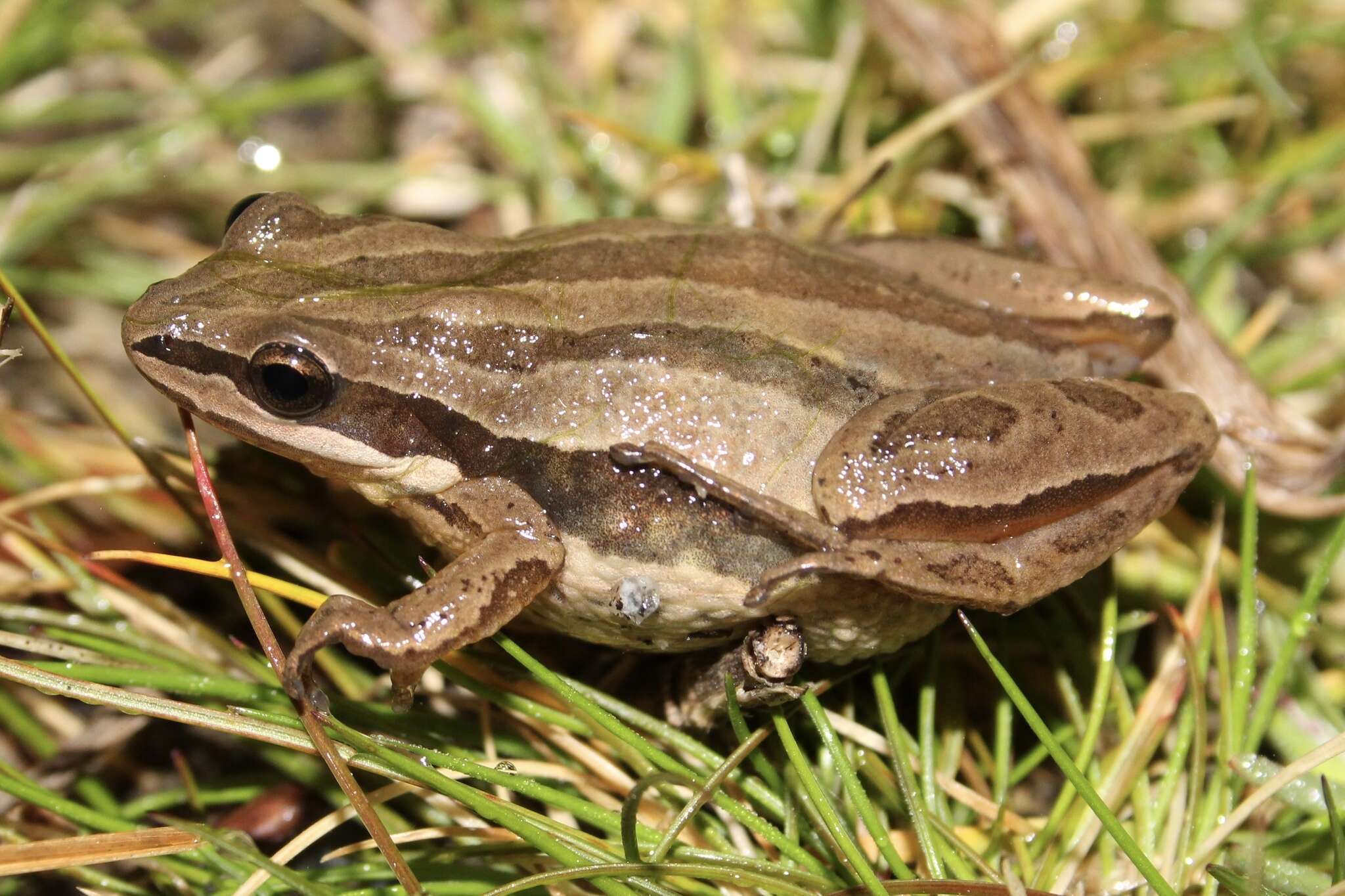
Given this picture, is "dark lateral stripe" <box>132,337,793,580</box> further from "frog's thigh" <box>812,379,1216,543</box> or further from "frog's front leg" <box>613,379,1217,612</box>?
"frog's thigh" <box>812,379,1216,543</box>

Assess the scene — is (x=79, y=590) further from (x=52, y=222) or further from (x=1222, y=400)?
(x=1222, y=400)

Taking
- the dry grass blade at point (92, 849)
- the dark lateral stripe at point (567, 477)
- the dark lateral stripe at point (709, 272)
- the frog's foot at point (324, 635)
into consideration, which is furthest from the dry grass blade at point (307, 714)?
the dark lateral stripe at point (709, 272)

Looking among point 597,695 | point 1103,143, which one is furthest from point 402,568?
point 1103,143

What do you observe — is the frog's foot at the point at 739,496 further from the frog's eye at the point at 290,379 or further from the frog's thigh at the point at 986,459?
the frog's eye at the point at 290,379

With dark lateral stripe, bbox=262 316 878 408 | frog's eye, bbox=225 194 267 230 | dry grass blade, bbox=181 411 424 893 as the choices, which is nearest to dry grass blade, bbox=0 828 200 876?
dry grass blade, bbox=181 411 424 893

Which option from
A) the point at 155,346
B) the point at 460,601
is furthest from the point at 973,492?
the point at 155,346
